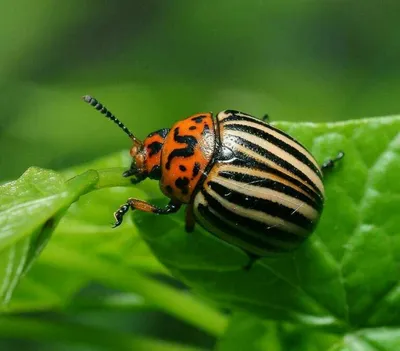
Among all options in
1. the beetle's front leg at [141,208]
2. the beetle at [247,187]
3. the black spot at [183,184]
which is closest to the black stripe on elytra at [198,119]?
the beetle at [247,187]

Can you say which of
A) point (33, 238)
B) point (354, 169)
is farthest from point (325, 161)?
point (33, 238)

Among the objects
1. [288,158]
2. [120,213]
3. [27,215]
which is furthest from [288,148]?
[27,215]

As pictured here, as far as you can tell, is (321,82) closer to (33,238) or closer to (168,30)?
(168,30)

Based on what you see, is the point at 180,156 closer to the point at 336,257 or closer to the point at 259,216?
the point at 259,216

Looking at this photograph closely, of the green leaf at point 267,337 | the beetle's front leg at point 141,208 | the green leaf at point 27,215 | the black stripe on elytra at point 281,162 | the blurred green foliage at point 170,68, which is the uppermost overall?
the blurred green foliage at point 170,68

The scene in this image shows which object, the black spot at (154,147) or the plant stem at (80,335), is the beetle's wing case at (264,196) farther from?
the plant stem at (80,335)
